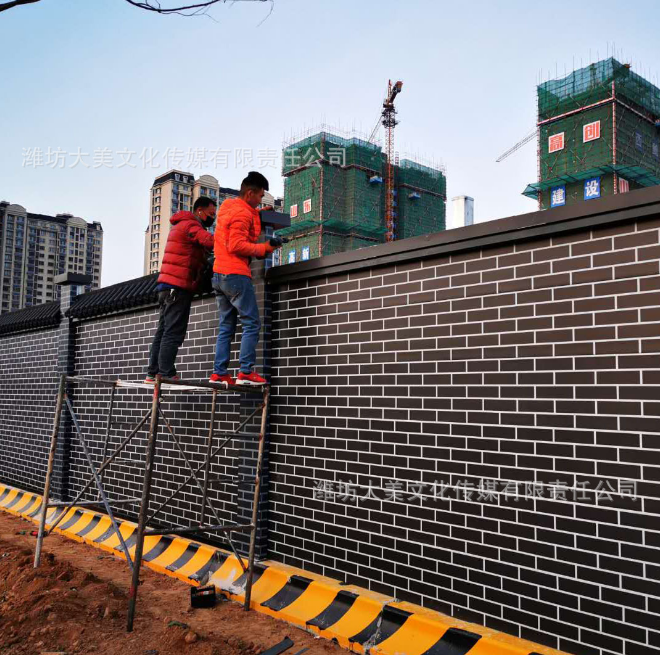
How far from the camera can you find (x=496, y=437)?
178 inches

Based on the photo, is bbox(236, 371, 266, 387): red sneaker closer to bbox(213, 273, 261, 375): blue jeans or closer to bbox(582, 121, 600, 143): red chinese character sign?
bbox(213, 273, 261, 375): blue jeans

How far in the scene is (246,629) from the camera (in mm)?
5082

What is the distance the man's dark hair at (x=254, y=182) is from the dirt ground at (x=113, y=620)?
400cm

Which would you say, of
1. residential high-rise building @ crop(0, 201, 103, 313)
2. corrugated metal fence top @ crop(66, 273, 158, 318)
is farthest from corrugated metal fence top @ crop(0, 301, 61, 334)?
residential high-rise building @ crop(0, 201, 103, 313)

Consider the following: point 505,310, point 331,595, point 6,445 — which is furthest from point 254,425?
point 6,445

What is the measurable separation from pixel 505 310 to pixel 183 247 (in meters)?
3.62

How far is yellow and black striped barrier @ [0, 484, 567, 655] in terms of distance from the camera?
4301mm

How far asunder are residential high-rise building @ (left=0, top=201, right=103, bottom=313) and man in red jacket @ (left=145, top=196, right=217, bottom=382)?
8887cm

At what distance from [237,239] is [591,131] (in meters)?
52.1

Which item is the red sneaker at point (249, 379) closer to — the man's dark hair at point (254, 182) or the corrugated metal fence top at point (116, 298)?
the man's dark hair at point (254, 182)

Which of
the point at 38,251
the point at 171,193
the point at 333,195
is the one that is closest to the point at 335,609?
the point at 333,195

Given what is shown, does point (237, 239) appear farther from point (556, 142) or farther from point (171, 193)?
point (171, 193)

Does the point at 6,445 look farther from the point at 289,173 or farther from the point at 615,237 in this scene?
the point at 289,173

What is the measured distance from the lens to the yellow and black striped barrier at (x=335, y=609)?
430cm
